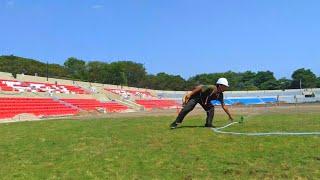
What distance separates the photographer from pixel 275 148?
33.1ft

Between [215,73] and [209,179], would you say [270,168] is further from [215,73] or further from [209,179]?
[215,73]

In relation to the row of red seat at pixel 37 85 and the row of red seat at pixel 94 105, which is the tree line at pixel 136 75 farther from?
the row of red seat at pixel 94 105

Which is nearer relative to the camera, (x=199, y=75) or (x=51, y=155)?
(x=51, y=155)

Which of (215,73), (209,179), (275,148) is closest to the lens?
(209,179)

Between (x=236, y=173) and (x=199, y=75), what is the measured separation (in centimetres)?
18267

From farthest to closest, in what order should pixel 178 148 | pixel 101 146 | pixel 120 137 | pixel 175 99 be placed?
pixel 175 99 → pixel 120 137 → pixel 101 146 → pixel 178 148

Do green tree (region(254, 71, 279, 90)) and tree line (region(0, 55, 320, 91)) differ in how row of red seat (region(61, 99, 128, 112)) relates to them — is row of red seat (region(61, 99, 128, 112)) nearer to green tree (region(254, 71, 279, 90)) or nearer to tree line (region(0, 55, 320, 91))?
tree line (region(0, 55, 320, 91))

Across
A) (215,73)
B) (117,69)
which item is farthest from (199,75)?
(117,69)

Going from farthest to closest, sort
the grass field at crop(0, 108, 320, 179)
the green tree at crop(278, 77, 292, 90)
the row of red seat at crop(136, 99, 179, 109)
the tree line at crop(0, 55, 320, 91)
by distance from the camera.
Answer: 1. the green tree at crop(278, 77, 292, 90)
2. the tree line at crop(0, 55, 320, 91)
3. the row of red seat at crop(136, 99, 179, 109)
4. the grass field at crop(0, 108, 320, 179)

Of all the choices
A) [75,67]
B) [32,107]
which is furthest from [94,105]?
[75,67]

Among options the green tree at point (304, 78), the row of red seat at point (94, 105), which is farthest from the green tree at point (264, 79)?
the row of red seat at point (94, 105)

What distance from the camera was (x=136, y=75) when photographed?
534 feet

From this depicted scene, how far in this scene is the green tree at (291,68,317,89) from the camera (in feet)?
584

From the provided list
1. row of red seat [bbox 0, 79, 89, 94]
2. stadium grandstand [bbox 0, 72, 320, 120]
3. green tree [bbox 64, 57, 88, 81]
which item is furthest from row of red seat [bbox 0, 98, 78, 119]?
green tree [bbox 64, 57, 88, 81]
